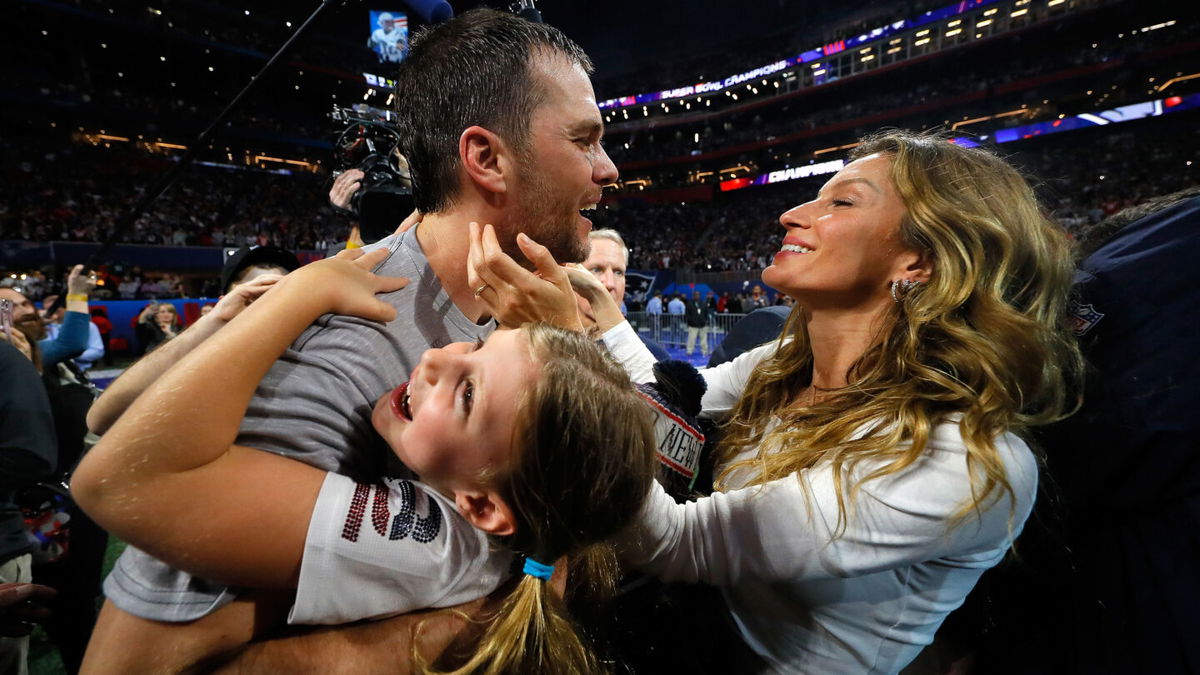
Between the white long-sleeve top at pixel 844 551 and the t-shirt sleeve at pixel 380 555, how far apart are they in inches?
19.7

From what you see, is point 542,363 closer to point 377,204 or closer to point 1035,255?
point 1035,255

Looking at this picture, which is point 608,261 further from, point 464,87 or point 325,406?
point 325,406

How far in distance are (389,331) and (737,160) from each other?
38.2 metres

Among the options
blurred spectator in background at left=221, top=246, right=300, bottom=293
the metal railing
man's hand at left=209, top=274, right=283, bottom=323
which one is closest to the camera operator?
blurred spectator in background at left=221, top=246, right=300, bottom=293

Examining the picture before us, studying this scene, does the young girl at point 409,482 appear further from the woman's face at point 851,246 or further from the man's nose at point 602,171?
the woman's face at point 851,246

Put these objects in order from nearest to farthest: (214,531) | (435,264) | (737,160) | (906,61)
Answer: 1. (214,531)
2. (435,264)
3. (906,61)
4. (737,160)

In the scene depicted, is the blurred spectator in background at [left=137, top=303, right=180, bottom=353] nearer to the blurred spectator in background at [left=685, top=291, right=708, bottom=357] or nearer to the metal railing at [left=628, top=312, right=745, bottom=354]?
the metal railing at [left=628, top=312, right=745, bottom=354]

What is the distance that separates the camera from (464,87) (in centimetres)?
150

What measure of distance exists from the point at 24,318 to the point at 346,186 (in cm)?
271

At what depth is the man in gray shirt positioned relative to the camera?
3.80ft

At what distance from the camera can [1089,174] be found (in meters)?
23.6

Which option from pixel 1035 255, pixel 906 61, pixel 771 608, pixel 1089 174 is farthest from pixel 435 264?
pixel 906 61

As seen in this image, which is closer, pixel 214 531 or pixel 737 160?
pixel 214 531

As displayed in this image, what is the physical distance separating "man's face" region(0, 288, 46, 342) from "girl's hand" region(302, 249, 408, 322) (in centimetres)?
409
